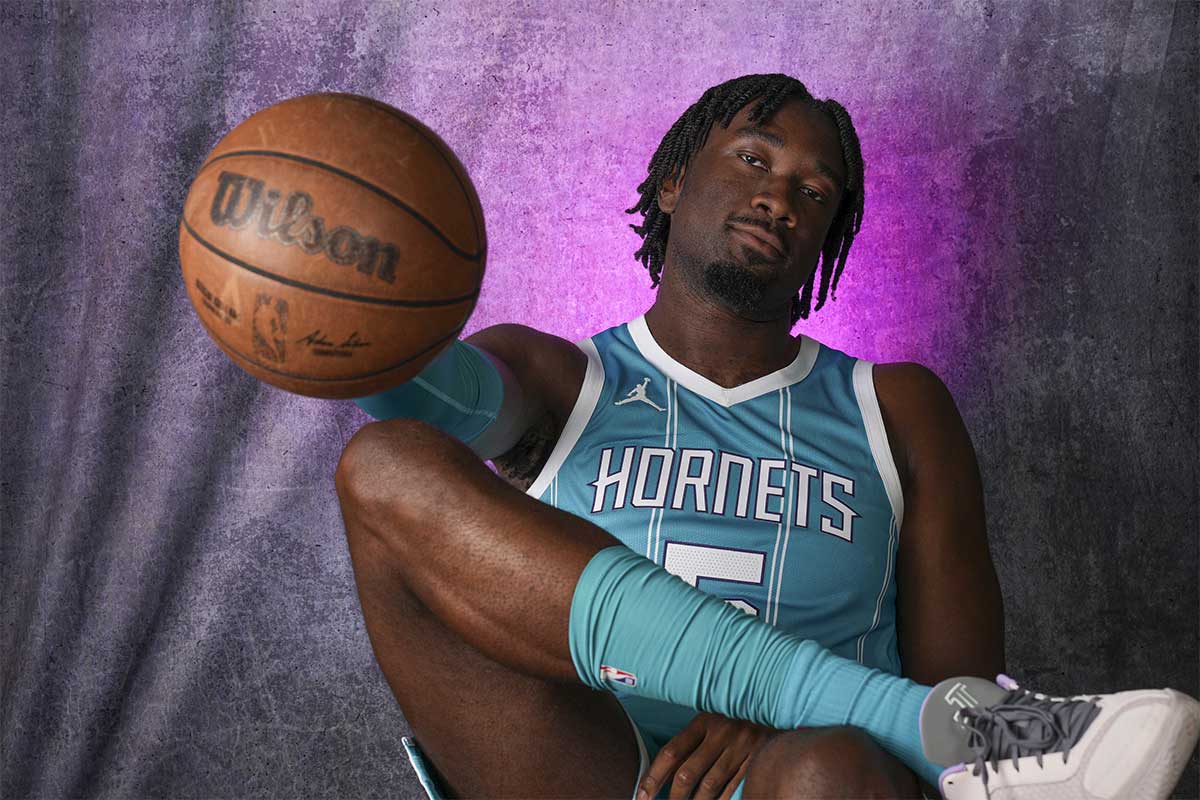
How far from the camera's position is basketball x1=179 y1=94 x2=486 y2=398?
1136mm

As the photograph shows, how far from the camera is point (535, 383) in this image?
62.4 inches

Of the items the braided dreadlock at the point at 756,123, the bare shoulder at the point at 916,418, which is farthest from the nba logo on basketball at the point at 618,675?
the braided dreadlock at the point at 756,123

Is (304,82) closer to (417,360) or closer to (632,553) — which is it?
(417,360)

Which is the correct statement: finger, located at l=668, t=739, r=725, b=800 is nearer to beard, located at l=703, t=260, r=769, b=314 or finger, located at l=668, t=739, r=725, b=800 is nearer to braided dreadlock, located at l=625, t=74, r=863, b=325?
beard, located at l=703, t=260, r=769, b=314

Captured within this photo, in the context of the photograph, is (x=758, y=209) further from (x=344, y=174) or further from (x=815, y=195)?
(x=344, y=174)

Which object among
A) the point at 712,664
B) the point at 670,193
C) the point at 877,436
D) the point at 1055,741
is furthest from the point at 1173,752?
the point at 670,193

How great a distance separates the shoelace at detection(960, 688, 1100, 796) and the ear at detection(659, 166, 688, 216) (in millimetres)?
1037

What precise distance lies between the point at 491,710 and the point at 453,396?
377 mm

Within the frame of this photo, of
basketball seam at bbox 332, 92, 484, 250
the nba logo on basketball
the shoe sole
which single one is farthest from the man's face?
the shoe sole

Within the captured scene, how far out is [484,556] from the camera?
1104 mm

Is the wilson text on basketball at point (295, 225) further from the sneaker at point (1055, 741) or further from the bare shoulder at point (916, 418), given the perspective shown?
the bare shoulder at point (916, 418)

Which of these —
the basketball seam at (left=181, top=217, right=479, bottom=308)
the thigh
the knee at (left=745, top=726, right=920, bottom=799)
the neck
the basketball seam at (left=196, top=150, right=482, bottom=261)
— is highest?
the basketball seam at (left=196, top=150, right=482, bottom=261)

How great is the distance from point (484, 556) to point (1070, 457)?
140 centimetres

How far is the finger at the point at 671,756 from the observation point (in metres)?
1.21
